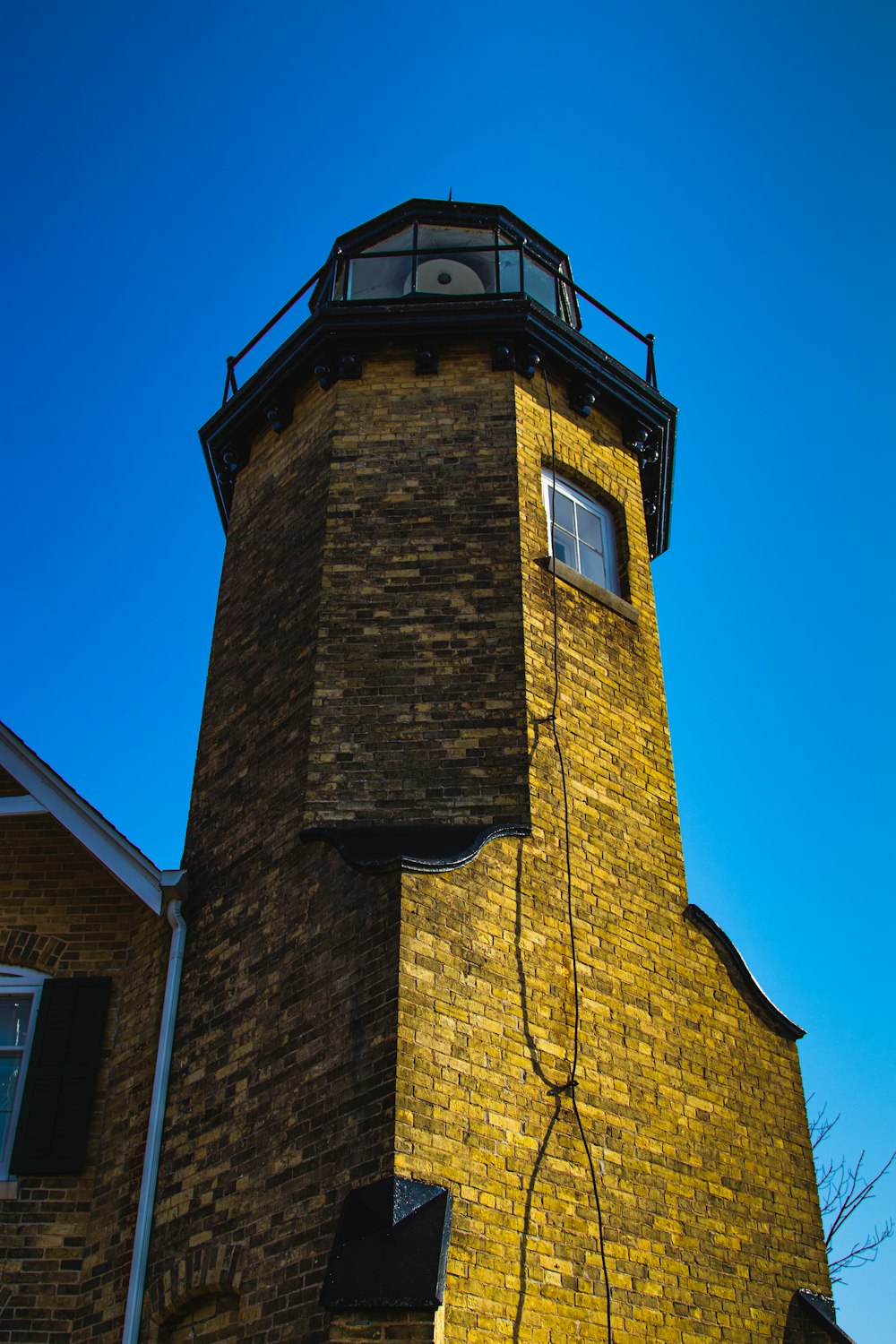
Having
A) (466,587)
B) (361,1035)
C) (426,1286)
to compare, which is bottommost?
(426,1286)

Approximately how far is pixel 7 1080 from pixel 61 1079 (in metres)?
0.42

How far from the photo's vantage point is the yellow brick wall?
7168mm

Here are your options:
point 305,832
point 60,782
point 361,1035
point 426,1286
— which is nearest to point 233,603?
point 60,782

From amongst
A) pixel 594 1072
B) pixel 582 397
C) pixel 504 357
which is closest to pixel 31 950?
pixel 594 1072

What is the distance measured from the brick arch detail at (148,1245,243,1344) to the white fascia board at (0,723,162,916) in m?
2.50

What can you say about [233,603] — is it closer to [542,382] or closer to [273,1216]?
[542,382]

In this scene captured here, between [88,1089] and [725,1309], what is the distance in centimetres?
456

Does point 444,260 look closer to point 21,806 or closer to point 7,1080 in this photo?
point 21,806

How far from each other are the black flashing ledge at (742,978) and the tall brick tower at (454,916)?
21 mm

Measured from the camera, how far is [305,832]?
877 cm

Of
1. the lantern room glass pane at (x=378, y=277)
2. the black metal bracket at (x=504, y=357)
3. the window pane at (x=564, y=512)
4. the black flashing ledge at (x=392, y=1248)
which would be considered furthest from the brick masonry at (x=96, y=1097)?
the lantern room glass pane at (x=378, y=277)

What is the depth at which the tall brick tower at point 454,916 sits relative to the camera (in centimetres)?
719

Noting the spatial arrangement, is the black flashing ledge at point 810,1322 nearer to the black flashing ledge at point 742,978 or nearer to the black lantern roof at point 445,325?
the black flashing ledge at point 742,978

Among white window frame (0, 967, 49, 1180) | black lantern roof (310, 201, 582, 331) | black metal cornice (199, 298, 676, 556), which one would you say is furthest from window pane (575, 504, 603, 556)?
white window frame (0, 967, 49, 1180)
